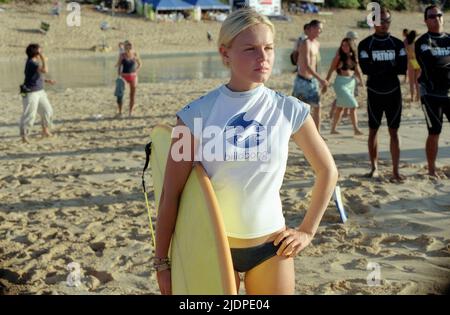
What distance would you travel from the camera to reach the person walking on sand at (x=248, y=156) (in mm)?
2189

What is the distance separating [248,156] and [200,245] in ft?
1.23

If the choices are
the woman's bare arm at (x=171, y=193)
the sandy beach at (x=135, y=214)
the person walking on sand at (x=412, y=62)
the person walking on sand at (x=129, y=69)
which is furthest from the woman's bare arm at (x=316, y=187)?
the person walking on sand at (x=412, y=62)

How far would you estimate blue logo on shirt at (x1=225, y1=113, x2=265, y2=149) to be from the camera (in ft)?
7.20

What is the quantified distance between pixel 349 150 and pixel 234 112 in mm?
6046

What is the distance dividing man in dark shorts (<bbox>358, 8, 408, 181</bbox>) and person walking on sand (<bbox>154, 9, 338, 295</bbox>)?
4117 millimetres

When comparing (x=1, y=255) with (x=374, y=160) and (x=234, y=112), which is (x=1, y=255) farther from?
(x=374, y=160)

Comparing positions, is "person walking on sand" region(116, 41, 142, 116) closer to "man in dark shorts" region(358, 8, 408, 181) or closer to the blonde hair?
"man in dark shorts" region(358, 8, 408, 181)

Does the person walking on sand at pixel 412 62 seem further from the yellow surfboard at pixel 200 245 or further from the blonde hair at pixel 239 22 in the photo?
the yellow surfboard at pixel 200 245

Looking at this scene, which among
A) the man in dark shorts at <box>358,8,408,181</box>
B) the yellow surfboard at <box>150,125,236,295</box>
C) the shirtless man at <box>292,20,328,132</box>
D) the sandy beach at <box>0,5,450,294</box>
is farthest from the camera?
the shirtless man at <box>292,20,328,132</box>

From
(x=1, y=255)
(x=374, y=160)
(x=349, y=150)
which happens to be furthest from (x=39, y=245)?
(x=349, y=150)

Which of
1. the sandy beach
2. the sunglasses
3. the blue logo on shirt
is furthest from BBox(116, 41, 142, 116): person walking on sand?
Answer: the blue logo on shirt

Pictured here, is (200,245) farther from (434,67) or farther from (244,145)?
(434,67)

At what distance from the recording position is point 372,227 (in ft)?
16.6
